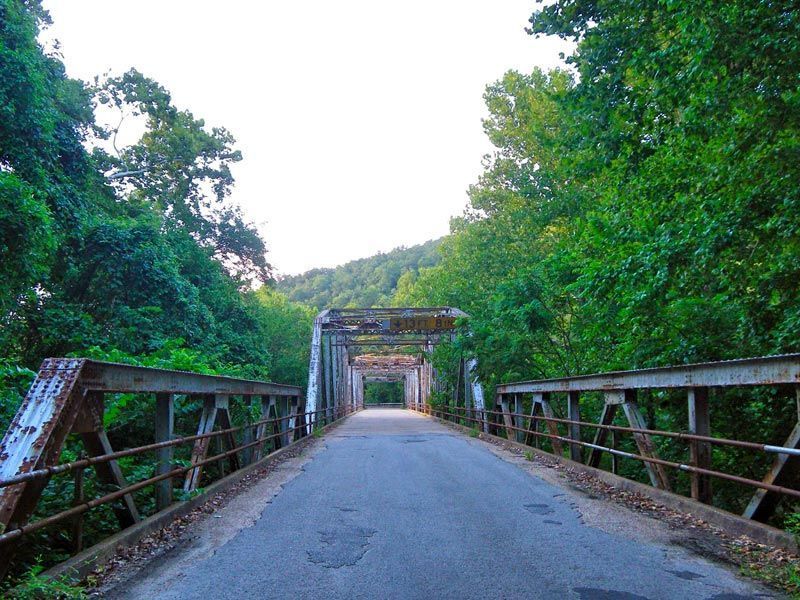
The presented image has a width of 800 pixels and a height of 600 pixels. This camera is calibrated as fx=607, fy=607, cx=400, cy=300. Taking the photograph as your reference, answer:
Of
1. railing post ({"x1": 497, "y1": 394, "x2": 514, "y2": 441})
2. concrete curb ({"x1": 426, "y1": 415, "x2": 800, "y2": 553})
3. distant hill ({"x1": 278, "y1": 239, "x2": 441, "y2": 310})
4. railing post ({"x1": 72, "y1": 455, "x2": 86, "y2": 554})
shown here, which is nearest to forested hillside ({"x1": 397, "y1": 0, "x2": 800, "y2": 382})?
concrete curb ({"x1": 426, "y1": 415, "x2": 800, "y2": 553})

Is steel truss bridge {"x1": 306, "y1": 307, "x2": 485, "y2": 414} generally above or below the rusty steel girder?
above

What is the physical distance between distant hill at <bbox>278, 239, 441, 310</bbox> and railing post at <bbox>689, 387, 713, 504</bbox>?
83.8 meters

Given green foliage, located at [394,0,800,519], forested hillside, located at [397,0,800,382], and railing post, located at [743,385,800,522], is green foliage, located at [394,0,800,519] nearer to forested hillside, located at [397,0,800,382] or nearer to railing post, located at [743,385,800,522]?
forested hillside, located at [397,0,800,382]

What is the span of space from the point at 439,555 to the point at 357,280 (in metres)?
108

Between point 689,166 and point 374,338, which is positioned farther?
point 374,338

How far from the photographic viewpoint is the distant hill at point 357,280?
9851 centimetres

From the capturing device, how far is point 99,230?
16.4 m

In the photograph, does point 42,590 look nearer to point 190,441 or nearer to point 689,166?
point 190,441

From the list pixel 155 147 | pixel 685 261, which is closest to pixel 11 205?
pixel 685 261

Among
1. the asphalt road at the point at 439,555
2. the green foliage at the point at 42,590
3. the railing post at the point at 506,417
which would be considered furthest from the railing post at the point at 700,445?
the railing post at the point at 506,417

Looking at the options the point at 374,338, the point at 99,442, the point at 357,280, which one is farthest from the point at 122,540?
the point at 357,280

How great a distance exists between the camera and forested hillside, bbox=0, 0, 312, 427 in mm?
11867

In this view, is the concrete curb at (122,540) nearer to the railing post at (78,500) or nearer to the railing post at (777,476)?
the railing post at (78,500)

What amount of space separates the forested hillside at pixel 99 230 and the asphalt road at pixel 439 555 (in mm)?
3674
